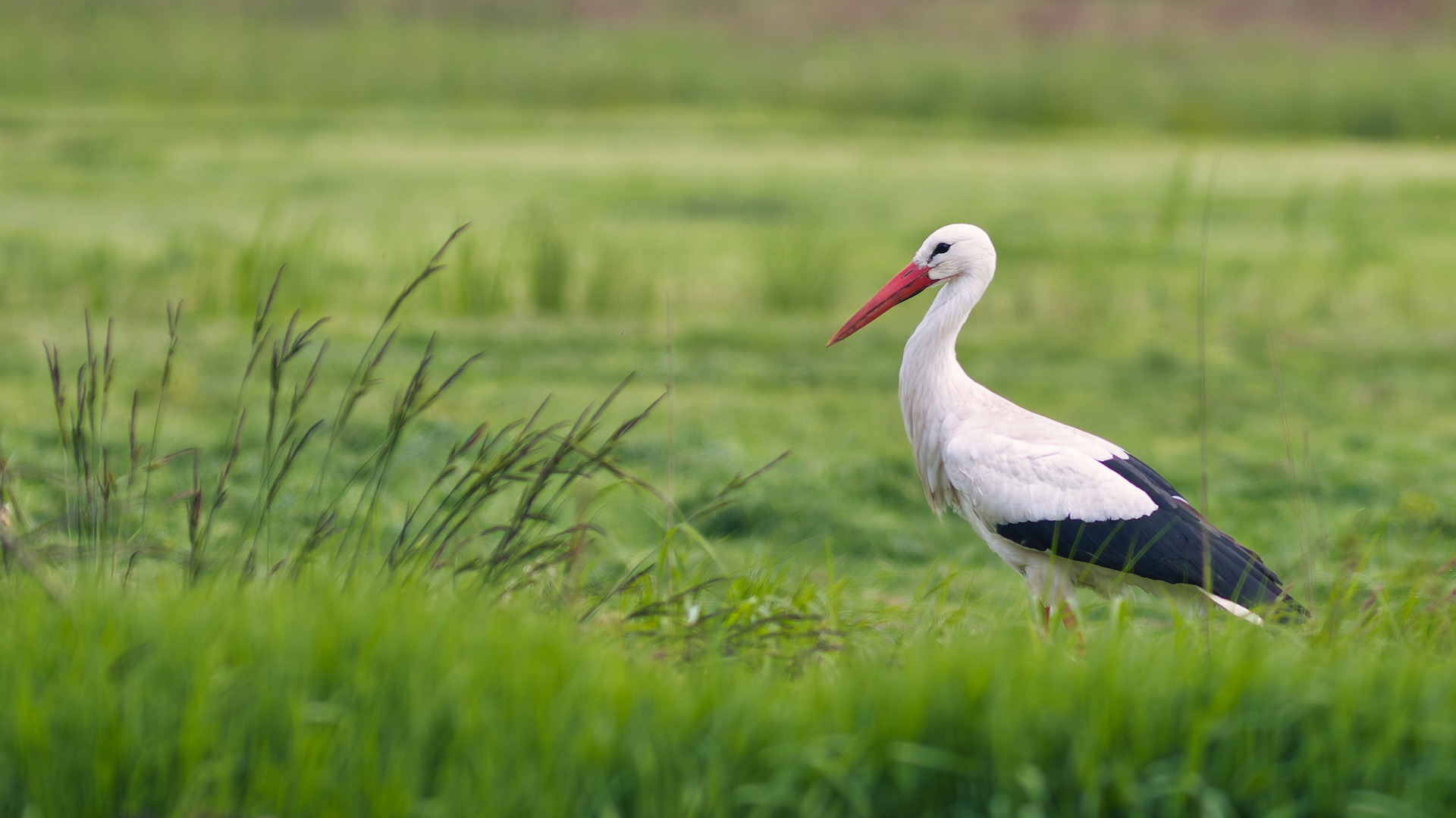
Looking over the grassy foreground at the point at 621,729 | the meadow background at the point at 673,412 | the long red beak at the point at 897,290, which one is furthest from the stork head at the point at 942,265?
the grassy foreground at the point at 621,729

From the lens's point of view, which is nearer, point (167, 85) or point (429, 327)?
point (429, 327)

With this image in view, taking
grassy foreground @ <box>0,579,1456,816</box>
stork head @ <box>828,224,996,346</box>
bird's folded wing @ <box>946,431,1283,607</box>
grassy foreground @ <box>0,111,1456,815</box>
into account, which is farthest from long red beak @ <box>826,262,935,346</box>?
grassy foreground @ <box>0,579,1456,816</box>

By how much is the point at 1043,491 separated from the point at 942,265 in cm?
78

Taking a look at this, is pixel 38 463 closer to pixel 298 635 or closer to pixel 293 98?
pixel 298 635

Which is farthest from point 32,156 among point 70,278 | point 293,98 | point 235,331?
point 235,331

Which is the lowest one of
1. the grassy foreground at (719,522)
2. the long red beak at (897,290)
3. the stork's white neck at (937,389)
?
the grassy foreground at (719,522)

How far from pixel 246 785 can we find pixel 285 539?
2.59 meters

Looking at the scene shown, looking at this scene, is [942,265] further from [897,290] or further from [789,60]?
[789,60]

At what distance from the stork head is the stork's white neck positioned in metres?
0.05

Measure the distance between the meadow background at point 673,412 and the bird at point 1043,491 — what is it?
20 centimetres

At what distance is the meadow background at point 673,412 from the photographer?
2.13 meters

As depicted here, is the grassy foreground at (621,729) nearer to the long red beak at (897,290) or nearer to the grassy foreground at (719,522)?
the grassy foreground at (719,522)

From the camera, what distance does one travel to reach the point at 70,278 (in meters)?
9.38

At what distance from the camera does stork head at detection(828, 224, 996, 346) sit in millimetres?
3902
